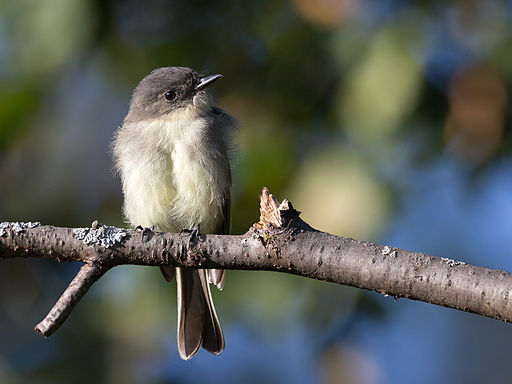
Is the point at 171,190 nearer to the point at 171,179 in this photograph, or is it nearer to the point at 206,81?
the point at 171,179

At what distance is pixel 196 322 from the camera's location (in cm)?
414

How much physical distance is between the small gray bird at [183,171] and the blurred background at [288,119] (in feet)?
1.02

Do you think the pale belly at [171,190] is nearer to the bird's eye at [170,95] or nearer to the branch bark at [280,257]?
the bird's eye at [170,95]

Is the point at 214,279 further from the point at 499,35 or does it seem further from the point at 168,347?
the point at 499,35

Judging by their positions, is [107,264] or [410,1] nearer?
[107,264]

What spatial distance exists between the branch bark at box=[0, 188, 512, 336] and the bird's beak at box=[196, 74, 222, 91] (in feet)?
4.27

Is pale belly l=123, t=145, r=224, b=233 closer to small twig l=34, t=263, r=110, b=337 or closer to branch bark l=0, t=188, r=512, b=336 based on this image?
branch bark l=0, t=188, r=512, b=336

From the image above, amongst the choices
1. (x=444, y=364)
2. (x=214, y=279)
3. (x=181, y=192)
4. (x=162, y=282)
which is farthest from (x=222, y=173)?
(x=444, y=364)

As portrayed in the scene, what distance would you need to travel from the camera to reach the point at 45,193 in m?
4.19

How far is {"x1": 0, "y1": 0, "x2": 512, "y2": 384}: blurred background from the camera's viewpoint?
122 inches

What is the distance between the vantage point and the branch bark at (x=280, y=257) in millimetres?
2324

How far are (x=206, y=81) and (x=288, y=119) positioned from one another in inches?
32.5

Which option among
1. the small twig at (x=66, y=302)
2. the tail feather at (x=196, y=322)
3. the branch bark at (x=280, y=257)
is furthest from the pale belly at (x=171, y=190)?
the small twig at (x=66, y=302)

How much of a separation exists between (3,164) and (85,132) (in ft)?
2.25
